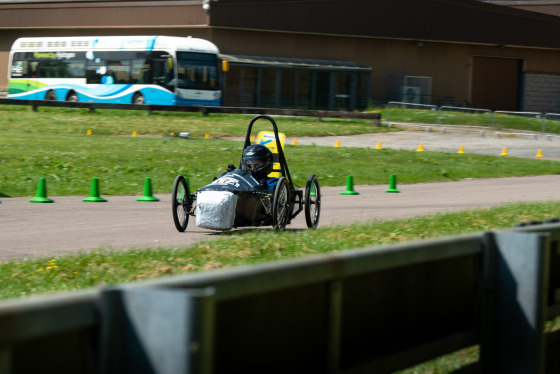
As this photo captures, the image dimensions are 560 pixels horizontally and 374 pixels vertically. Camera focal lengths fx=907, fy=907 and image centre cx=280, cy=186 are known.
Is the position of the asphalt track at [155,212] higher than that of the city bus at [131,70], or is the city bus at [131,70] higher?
the city bus at [131,70]

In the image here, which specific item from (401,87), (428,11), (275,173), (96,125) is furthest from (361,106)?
(275,173)

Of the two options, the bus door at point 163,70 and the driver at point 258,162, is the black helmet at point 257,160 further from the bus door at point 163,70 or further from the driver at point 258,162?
the bus door at point 163,70

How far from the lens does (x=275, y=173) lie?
42.6 feet

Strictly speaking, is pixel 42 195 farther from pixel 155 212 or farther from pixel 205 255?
pixel 205 255

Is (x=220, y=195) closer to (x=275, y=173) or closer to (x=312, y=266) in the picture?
(x=275, y=173)

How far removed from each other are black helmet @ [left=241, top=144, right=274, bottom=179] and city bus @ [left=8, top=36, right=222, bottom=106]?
31.1 m

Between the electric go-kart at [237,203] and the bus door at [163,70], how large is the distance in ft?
101

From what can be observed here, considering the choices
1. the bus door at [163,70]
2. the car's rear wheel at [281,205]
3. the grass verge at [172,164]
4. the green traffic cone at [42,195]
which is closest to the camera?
the car's rear wheel at [281,205]

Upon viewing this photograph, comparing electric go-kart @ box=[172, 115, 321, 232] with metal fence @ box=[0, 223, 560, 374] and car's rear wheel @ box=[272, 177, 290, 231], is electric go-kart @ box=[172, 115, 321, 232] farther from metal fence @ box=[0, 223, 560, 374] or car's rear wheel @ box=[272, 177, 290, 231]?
metal fence @ box=[0, 223, 560, 374]

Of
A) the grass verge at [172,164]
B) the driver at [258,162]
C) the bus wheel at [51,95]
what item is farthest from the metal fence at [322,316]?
the bus wheel at [51,95]

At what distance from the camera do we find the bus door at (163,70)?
42.6m

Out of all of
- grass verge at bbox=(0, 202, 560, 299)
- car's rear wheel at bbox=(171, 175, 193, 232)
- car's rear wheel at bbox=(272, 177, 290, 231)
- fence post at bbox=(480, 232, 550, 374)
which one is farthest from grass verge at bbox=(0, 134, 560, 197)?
fence post at bbox=(480, 232, 550, 374)

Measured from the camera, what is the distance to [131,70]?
43.5m

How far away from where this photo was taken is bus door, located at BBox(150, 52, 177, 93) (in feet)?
140
